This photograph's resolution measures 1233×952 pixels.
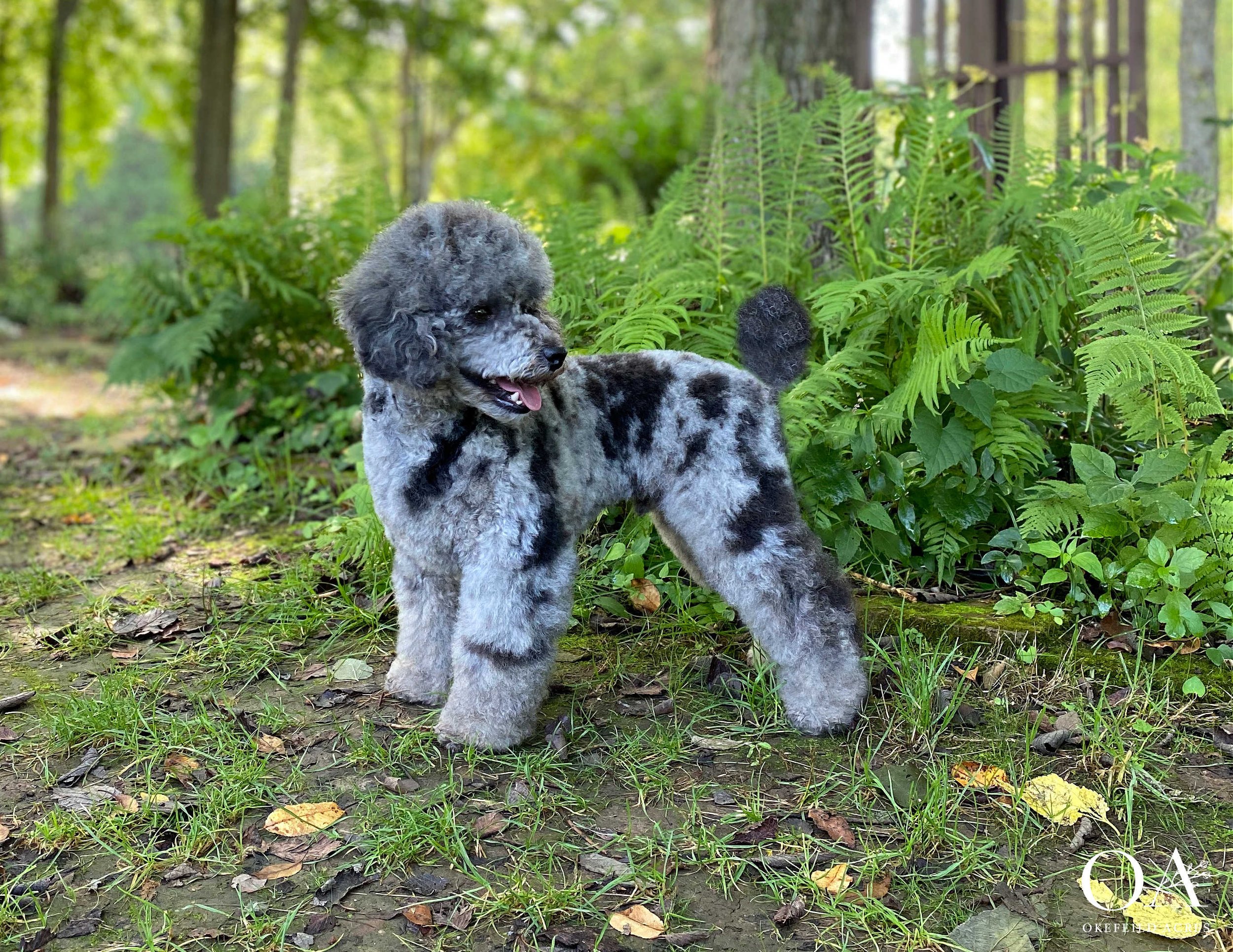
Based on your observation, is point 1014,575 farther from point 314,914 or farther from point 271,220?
point 271,220

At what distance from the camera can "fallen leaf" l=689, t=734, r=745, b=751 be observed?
10.2ft

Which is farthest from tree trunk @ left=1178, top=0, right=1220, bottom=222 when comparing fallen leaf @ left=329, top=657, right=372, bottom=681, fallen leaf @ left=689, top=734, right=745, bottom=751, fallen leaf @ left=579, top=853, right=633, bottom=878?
fallen leaf @ left=579, top=853, right=633, bottom=878

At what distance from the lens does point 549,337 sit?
2.78 m

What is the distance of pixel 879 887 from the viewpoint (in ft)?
8.16

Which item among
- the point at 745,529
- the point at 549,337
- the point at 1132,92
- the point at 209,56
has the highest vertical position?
the point at 209,56

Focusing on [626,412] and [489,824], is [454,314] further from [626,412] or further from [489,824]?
[489,824]

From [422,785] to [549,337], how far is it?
1.30m

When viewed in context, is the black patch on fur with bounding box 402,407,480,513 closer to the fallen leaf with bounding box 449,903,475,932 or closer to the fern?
the fallen leaf with bounding box 449,903,475,932

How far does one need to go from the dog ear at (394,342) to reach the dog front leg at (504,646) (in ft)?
1.89

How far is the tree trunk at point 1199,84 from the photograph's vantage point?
700 centimetres

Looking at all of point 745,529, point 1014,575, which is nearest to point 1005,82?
point 1014,575

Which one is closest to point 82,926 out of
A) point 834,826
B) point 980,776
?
point 834,826

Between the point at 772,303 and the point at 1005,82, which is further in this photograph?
the point at 1005,82

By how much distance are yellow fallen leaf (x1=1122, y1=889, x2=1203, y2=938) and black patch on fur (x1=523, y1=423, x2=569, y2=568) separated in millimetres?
1701
